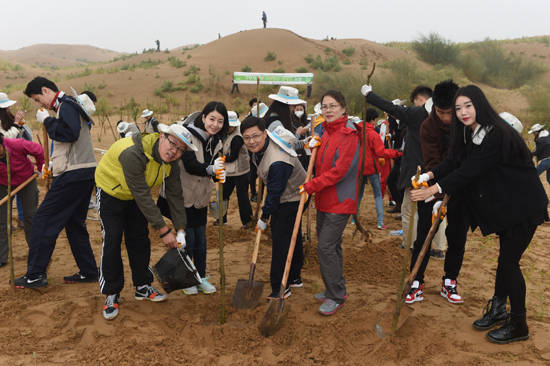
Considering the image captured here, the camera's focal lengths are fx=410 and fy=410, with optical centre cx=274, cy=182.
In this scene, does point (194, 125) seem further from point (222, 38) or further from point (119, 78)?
point (222, 38)

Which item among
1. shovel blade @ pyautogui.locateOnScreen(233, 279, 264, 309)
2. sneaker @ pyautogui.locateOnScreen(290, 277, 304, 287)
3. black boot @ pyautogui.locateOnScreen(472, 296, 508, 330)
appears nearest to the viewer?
black boot @ pyautogui.locateOnScreen(472, 296, 508, 330)

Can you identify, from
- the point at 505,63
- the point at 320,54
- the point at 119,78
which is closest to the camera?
the point at 119,78

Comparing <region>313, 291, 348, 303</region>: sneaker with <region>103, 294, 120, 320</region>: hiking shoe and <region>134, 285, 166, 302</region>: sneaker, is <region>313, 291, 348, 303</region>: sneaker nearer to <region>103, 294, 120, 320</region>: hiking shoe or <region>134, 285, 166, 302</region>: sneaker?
<region>134, 285, 166, 302</region>: sneaker

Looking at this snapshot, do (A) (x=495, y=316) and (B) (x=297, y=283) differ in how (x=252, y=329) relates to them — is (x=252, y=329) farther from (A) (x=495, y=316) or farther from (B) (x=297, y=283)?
(A) (x=495, y=316)

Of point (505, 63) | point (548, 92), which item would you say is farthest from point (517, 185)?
point (505, 63)

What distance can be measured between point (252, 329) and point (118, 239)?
50.6 inches

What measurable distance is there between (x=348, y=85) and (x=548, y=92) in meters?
8.70

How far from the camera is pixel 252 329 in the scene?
3.15 meters

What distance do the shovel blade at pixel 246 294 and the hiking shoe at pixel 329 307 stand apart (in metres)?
0.54

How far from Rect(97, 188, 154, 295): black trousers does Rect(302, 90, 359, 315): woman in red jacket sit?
1.44 meters

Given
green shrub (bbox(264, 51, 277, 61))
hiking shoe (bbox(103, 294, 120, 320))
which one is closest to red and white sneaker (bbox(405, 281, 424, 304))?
hiking shoe (bbox(103, 294, 120, 320))

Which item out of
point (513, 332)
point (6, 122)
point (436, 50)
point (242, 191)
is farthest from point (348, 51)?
point (513, 332)

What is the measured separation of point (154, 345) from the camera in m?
2.95

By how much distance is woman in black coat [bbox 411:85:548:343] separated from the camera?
268 cm
